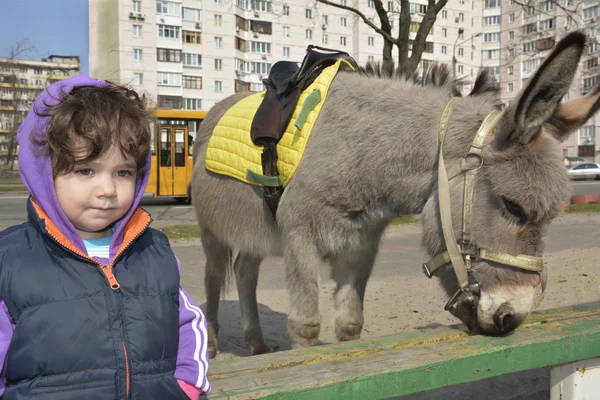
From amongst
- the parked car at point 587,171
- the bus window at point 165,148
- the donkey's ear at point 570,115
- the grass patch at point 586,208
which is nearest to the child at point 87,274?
the donkey's ear at point 570,115

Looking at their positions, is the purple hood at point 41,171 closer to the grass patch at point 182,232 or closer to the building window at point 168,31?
the grass patch at point 182,232

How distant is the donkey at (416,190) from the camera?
2.47 m

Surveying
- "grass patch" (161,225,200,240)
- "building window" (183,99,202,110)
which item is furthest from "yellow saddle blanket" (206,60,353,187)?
"building window" (183,99,202,110)

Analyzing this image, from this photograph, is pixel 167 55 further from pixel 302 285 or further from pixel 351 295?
pixel 302 285

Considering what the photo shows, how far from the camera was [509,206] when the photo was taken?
8.20ft

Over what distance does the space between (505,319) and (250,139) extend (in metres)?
1.95

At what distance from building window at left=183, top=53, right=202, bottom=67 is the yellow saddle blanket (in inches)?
2136

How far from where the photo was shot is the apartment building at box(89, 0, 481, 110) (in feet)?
173

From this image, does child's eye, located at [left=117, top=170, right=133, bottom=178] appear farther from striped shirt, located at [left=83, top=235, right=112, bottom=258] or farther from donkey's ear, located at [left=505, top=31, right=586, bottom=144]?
donkey's ear, located at [left=505, top=31, right=586, bottom=144]

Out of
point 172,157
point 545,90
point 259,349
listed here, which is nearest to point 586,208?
point 172,157

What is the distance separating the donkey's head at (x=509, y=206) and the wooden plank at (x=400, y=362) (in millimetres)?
155

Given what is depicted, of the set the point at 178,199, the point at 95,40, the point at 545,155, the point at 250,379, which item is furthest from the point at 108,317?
the point at 95,40

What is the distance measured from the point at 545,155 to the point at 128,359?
193cm

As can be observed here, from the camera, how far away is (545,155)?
250 centimetres
